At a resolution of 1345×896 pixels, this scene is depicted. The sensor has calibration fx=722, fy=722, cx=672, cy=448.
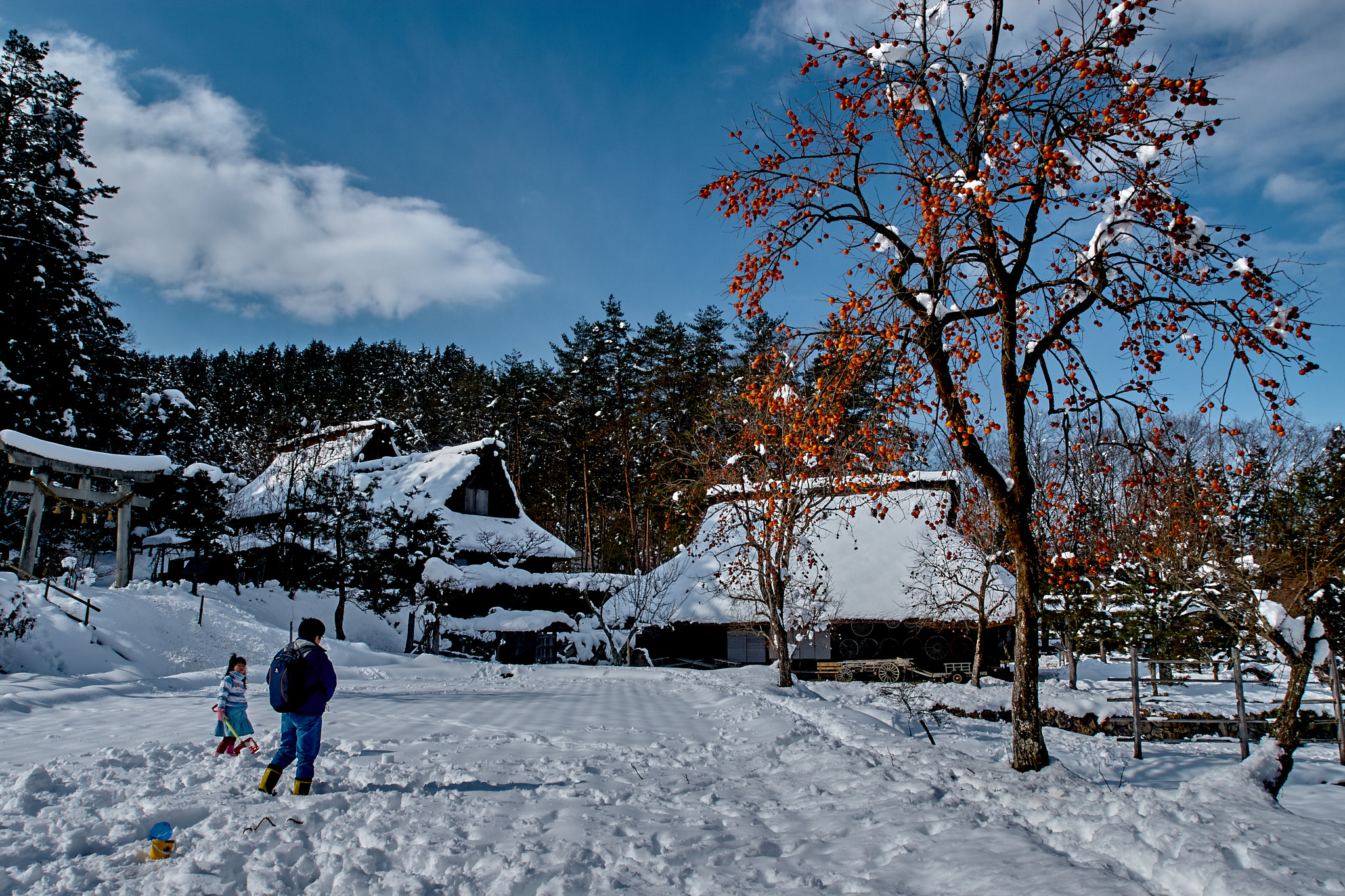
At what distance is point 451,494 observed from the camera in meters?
30.7

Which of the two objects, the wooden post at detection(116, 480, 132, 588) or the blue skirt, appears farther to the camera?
the wooden post at detection(116, 480, 132, 588)

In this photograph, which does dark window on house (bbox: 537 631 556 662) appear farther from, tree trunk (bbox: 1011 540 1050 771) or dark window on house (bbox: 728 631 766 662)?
tree trunk (bbox: 1011 540 1050 771)

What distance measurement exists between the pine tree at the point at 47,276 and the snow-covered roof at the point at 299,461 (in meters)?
6.19

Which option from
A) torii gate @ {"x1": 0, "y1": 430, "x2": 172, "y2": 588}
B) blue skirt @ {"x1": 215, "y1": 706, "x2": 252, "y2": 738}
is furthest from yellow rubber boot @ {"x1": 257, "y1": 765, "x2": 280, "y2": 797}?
torii gate @ {"x1": 0, "y1": 430, "x2": 172, "y2": 588}

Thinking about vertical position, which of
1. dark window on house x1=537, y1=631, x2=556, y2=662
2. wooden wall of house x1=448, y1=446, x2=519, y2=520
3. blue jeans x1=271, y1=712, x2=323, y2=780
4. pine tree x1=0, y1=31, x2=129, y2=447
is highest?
pine tree x1=0, y1=31, x2=129, y2=447

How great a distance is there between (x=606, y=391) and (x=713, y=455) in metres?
20.9

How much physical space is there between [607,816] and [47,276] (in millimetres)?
28785

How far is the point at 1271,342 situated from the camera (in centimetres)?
576

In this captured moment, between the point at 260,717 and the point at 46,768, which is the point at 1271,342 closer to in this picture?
the point at 46,768

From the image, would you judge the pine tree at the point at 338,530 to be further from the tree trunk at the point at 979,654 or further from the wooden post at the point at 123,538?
the tree trunk at the point at 979,654

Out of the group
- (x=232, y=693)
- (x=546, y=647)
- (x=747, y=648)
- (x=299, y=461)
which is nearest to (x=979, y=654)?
(x=747, y=648)

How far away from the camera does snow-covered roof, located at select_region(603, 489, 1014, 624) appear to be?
2291cm

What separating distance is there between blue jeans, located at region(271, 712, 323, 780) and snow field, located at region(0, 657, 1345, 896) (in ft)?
0.83

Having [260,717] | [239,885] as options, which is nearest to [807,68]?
[239,885]
